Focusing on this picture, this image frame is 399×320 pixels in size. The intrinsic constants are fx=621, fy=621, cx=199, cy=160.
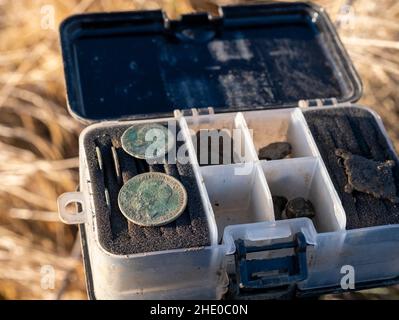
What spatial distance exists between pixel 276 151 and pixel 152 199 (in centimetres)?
32

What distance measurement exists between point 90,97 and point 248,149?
426mm

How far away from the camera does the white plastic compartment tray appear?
1.11m

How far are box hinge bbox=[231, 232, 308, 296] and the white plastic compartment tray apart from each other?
2cm

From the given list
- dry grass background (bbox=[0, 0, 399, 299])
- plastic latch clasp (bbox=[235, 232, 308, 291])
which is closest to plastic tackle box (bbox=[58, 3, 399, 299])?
plastic latch clasp (bbox=[235, 232, 308, 291])

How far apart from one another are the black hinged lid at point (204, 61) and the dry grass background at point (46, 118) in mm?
445

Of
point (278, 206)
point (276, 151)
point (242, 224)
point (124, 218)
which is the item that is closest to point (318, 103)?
point (276, 151)

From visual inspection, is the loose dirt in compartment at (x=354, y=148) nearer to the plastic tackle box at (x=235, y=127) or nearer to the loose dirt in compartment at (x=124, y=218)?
the plastic tackle box at (x=235, y=127)

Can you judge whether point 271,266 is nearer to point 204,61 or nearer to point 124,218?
point 124,218

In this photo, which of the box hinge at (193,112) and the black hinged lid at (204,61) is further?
the black hinged lid at (204,61)

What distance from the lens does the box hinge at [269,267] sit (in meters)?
1.11

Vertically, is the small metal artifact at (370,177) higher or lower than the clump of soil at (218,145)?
lower

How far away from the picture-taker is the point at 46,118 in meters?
2.02

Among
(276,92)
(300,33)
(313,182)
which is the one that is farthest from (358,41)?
(313,182)

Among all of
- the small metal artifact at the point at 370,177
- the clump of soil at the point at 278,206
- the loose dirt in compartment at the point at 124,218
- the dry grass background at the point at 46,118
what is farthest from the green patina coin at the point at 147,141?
the dry grass background at the point at 46,118
